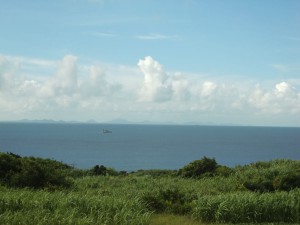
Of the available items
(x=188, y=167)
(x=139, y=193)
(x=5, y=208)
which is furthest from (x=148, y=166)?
(x=5, y=208)

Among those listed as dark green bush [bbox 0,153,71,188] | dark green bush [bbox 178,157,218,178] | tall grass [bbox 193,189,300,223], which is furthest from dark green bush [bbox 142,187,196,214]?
dark green bush [bbox 178,157,218,178]

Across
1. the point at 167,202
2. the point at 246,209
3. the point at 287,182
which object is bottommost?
the point at 167,202

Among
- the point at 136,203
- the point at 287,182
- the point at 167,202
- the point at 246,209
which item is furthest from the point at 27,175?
the point at 287,182

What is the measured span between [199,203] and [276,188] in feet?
21.8

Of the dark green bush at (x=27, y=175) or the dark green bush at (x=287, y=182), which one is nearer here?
the dark green bush at (x=27, y=175)

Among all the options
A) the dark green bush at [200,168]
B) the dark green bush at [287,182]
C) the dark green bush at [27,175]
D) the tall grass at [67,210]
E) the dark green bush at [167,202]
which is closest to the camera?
the tall grass at [67,210]

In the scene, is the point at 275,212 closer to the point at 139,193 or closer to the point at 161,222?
the point at 161,222

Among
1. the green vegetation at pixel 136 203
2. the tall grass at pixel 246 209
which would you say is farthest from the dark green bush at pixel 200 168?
the tall grass at pixel 246 209

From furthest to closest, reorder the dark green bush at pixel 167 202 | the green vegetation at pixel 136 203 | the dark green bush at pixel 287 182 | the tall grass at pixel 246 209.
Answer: the dark green bush at pixel 287 182
the dark green bush at pixel 167 202
the tall grass at pixel 246 209
the green vegetation at pixel 136 203

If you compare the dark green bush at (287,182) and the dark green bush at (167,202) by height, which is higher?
the dark green bush at (287,182)

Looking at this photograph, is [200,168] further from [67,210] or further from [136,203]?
[67,210]

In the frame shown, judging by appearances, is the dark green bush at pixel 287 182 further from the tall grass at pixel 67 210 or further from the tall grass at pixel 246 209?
the tall grass at pixel 67 210

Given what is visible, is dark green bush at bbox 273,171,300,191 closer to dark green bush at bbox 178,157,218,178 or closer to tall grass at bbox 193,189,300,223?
tall grass at bbox 193,189,300,223

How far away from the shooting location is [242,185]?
1866cm
